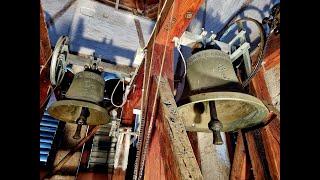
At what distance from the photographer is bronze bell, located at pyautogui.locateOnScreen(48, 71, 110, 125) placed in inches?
106

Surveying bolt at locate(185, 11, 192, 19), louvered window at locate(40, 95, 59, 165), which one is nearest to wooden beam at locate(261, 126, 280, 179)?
bolt at locate(185, 11, 192, 19)

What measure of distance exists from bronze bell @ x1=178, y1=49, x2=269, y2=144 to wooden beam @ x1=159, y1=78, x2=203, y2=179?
119 mm

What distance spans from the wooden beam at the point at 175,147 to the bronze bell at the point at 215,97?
12 centimetres

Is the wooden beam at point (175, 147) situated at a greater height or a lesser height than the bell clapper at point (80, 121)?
lesser

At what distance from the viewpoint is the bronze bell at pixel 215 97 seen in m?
1.76

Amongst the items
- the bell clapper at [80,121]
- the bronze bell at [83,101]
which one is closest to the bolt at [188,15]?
the bronze bell at [83,101]

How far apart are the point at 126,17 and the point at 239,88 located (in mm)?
5220

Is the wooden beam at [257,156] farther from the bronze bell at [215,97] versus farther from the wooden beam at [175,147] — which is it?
the wooden beam at [175,147]

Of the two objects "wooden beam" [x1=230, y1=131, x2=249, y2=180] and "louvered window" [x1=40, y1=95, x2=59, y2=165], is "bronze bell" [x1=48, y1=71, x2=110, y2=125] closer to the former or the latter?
"wooden beam" [x1=230, y1=131, x2=249, y2=180]

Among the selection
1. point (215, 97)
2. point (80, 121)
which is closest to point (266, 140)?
point (215, 97)

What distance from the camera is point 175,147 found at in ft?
5.65

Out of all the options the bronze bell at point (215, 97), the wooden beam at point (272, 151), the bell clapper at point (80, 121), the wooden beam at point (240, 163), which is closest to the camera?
the bronze bell at point (215, 97)
